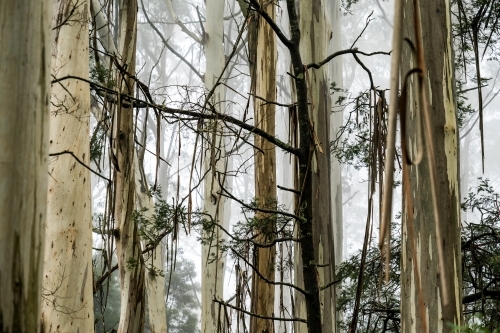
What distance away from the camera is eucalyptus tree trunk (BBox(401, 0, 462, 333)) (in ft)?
8.13

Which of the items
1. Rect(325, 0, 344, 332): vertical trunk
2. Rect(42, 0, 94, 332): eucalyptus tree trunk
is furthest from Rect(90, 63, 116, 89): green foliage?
Rect(325, 0, 344, 332): vertical trunk

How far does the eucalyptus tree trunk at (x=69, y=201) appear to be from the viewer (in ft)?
12.2

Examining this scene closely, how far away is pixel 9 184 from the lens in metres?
1.25

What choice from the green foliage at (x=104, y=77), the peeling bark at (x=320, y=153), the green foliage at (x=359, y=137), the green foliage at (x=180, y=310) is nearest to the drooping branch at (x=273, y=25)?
the green foliage at (x=359, y=137)

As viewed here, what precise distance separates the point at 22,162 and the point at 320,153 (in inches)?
117

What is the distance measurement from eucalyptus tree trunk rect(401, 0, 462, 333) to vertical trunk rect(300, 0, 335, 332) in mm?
1190

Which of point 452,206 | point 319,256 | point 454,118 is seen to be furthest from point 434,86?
point 319,256

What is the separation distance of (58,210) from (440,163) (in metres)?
2.22

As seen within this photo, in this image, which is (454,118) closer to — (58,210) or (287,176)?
(58,210)

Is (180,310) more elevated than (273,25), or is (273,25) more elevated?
(273,25)

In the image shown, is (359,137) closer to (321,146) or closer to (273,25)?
(321,146)

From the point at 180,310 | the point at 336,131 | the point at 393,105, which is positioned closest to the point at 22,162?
the point at 393,105

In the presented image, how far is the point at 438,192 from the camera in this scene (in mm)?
2539

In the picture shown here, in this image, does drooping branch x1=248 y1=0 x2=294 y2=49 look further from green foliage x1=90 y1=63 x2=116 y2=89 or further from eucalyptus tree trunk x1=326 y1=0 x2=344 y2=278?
eucalyptus tree trunk x1=326 y1=0 x2=344 y2=278
